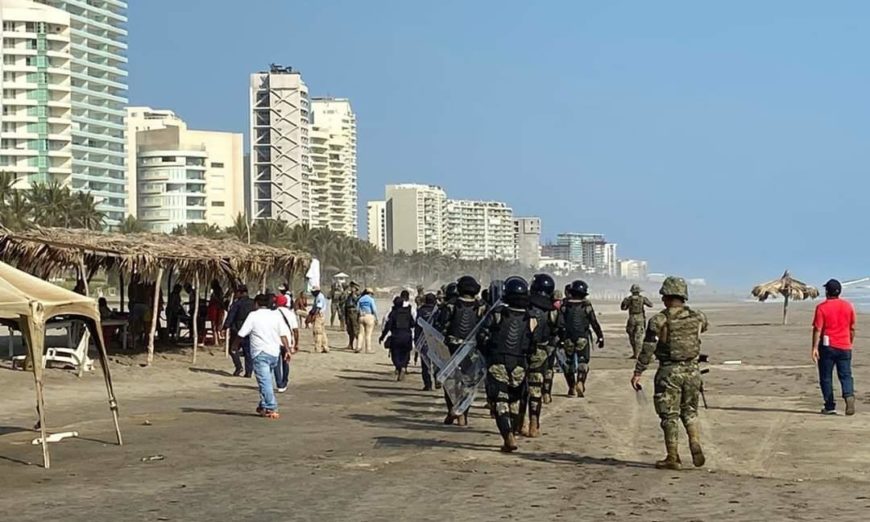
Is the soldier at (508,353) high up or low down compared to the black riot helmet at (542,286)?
down

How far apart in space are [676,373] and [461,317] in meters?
4.36

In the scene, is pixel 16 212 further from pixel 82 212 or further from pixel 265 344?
pixel 265 344

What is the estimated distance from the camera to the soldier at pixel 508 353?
40.2ft

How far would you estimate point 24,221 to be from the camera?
8350cm

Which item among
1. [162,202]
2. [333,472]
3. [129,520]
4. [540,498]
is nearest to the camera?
[129,520]

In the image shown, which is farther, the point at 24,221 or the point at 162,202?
the point at 162,202

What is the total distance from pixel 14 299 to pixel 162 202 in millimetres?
139654

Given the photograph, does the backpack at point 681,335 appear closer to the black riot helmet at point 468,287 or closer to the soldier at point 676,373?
the soldier at point 676,373

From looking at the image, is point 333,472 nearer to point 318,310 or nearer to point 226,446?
point 226,446

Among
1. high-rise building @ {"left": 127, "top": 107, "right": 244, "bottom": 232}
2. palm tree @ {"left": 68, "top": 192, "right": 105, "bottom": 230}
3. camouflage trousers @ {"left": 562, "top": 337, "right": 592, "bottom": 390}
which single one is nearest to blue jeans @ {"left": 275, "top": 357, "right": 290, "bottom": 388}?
camouflage trousers @ {"left": 562, "top": 337, "right": 592, "bottom": 390}

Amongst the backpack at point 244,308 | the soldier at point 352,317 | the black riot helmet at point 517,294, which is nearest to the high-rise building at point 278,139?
the soldier at point 352,317

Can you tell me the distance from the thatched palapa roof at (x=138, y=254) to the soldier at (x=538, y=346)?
1171 centimetres

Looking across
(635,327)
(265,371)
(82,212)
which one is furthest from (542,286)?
(82,212)

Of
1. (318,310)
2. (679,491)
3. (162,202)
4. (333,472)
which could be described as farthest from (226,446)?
(162,202)
